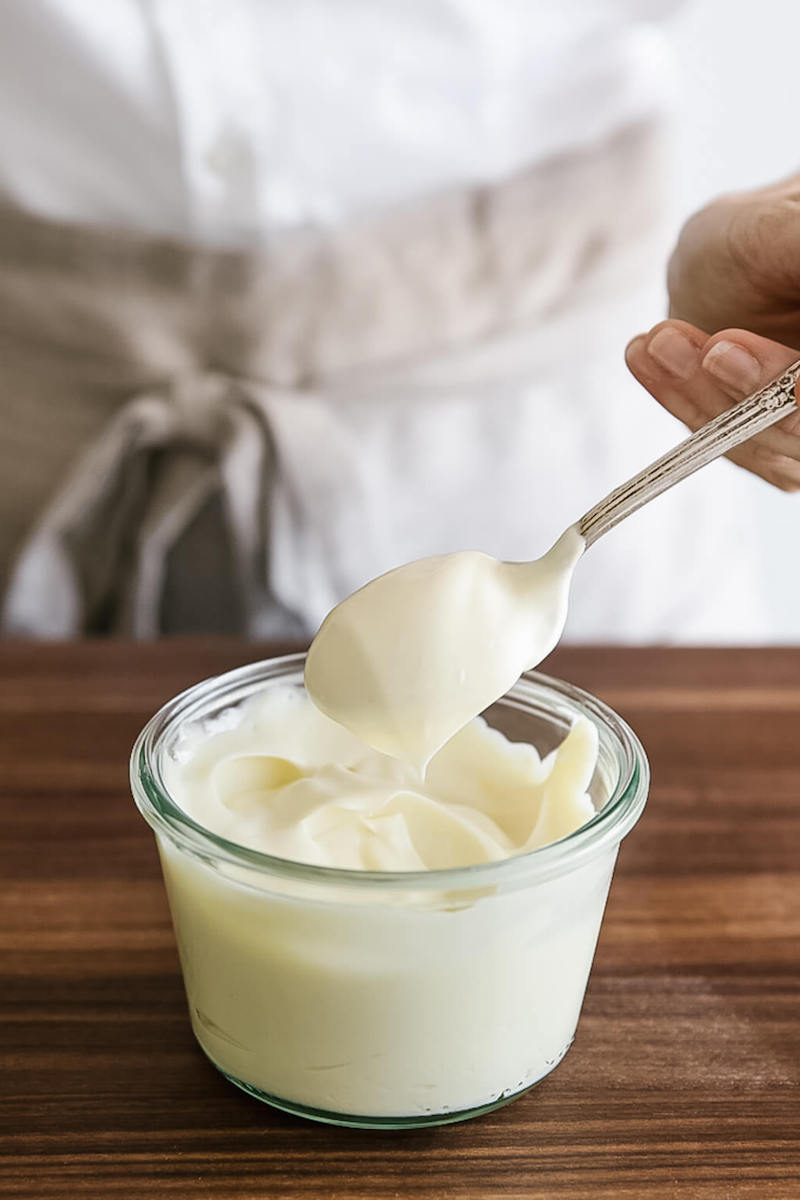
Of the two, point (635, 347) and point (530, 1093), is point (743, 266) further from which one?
point (530, 1093)

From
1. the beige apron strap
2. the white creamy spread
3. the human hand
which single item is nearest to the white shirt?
the beige apron strap

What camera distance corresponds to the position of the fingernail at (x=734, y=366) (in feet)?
1.87

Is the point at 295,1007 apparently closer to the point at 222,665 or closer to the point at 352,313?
the point at 222,665

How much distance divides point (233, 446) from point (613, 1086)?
2.59 feet

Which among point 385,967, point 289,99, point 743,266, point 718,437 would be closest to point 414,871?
point 385,967

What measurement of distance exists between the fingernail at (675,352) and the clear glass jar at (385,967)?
0.74ft

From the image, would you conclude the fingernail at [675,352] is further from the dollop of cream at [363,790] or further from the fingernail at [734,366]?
the dollop of cream at [363,790]

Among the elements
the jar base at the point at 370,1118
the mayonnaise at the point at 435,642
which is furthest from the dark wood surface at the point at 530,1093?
the mayonnaise at the point at 435,642

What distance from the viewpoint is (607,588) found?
1347 millimetres

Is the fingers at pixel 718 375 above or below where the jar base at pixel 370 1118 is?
above

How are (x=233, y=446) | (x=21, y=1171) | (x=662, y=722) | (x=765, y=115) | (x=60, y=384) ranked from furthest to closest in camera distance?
(x=765, y=115), (x=60, y=384), (x=233, y=446), (x=662, y=722), (x=21, y=1171)

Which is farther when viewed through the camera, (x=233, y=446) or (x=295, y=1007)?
(x=233, y=446)

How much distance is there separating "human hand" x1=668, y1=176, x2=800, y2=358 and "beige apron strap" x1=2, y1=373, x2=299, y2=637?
51 centimetres


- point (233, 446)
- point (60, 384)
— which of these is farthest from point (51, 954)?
point (60, 384)
